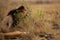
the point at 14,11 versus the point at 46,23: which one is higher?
the point at 14,11

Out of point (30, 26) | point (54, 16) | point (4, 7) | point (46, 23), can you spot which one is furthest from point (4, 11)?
point (54, 16)

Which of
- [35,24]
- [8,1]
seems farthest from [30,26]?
[8,1]

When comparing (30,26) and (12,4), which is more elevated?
(12,4)

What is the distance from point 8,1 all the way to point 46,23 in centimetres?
74

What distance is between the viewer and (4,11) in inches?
130

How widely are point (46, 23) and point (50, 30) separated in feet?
0.67

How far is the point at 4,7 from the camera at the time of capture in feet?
11.2

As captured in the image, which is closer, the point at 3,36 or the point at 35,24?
the point at 3,36

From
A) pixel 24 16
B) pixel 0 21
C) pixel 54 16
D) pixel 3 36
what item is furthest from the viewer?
pixel 54 16

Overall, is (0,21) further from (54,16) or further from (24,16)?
(54,16)

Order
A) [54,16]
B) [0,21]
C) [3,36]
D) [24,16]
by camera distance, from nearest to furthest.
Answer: [3,36], [0,21], [24,16], [54,16]

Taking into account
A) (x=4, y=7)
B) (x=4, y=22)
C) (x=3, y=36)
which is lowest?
(x=3, y=36)

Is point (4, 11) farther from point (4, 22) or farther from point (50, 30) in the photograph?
point (50, 30)

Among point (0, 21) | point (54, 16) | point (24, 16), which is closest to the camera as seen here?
point (0, 21)
